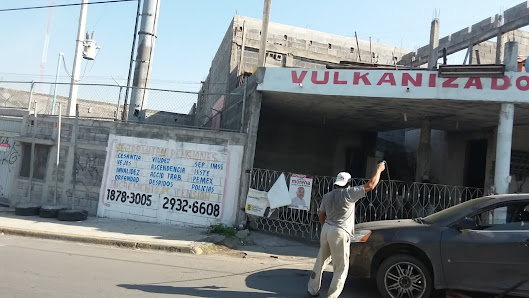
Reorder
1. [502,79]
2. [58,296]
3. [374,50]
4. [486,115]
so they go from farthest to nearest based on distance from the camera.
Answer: [374,50]
[486,115]
[502,79]
[58,296]

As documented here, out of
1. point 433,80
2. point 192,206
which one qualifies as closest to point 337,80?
point 433,80

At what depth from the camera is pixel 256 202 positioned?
33.1 ft

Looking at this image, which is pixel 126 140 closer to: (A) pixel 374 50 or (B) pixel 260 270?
(B) pixel 260 270

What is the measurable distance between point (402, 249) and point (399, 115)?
761 cm

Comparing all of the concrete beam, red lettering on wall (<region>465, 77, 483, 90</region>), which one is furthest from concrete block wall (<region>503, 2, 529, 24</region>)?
red lettering on wall (<region>465, 77, 483, 90</region>)

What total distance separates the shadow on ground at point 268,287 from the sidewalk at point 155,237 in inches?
67.2

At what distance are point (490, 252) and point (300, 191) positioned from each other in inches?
212

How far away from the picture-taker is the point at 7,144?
1248cm

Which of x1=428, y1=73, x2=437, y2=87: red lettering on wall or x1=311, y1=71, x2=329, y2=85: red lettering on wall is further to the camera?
x1=311, y1=71, x2=329, y2=85: red lettering on wall

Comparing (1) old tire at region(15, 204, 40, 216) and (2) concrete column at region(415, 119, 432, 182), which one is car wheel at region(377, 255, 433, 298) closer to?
(2) concrete column at region(415, 119, 432, 182)

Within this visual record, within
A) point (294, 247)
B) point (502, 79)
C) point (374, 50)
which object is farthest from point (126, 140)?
point (374, 50)

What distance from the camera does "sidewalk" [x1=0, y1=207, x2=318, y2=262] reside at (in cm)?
838

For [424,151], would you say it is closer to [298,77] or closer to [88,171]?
[298,77]

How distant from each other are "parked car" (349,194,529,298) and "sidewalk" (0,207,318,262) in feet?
9.23
